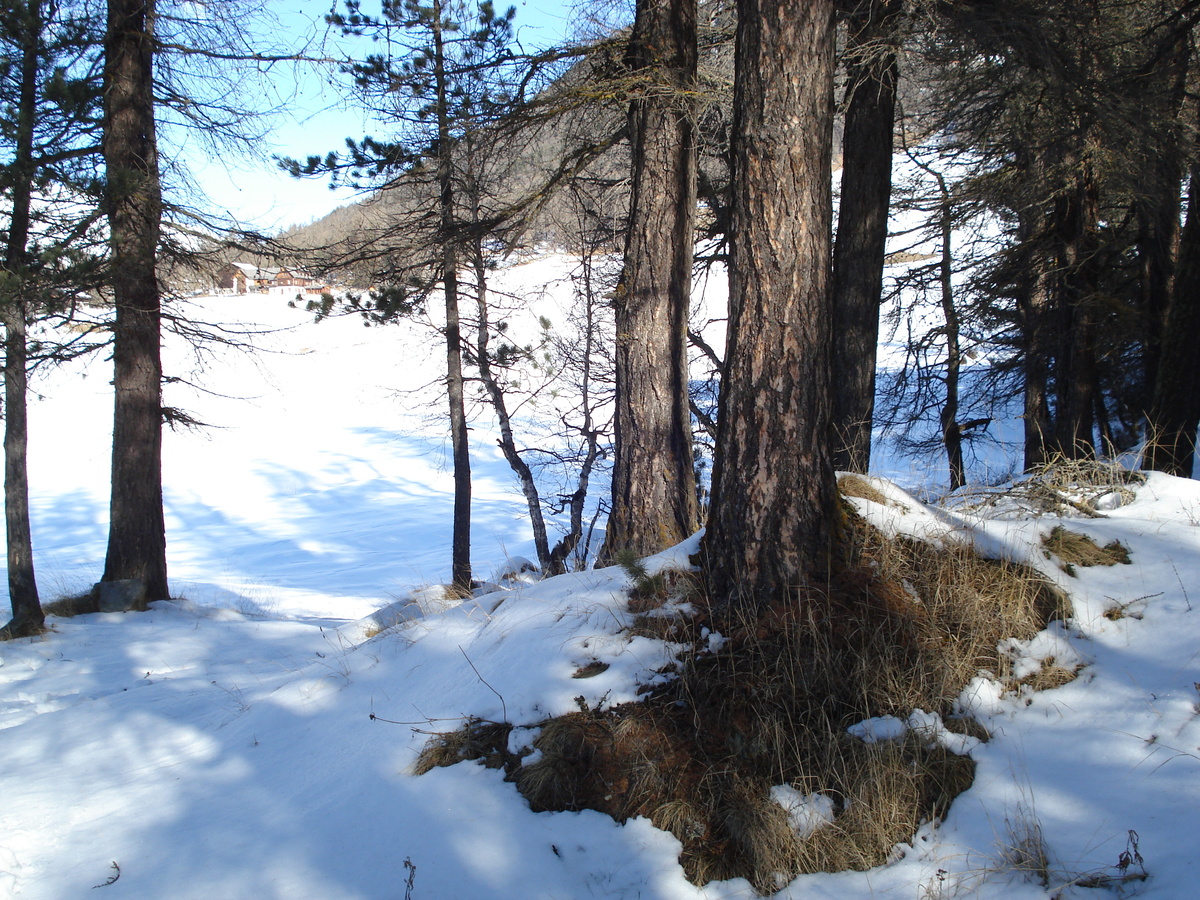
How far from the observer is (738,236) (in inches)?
148

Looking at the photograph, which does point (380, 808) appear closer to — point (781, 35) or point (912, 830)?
point (912, 830)

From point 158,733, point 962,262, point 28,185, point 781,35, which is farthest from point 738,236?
point 962,262

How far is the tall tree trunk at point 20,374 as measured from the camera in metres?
7.65

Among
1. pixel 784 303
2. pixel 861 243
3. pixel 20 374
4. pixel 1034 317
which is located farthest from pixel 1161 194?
pixel 20 374

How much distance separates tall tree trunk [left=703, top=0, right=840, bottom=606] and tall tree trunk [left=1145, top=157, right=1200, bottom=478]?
6.02m

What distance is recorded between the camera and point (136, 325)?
923 centimetres

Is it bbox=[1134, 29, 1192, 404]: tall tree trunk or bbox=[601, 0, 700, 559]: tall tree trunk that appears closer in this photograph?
bbox=[601, 0, 700, 559]: tall tree trunk

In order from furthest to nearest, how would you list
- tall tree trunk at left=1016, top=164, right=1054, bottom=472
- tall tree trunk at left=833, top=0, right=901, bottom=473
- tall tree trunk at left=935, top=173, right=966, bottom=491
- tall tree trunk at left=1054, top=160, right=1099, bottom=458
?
1. tall tree trunk at left=935, top=173, right=966, bottom=491
2. tall tree trunk at left=1016, top=164, right=1054, bottom=472
3. tall tree trunk at left=1054, top=160, right=1099, bottom=458
4. tall tree trunk at left=833, top=0, right=901, bottom=473

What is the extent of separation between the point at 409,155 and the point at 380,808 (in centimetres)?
765

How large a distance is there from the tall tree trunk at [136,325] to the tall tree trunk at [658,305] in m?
6.41

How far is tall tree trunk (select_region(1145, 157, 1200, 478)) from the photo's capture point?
25.0 feet

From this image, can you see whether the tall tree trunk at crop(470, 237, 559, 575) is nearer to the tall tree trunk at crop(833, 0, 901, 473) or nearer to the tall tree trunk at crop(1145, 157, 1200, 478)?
the tall tree trunk at crop(833, 0, 901, 473)

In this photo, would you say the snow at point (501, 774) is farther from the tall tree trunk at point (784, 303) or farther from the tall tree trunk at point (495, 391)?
the tall tree trunk at point (495, 391)

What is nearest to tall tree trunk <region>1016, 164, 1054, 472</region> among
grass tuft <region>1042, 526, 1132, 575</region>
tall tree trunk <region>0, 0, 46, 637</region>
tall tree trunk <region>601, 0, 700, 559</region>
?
tall tree trunk <region>601, 0, 700, 559</region>
